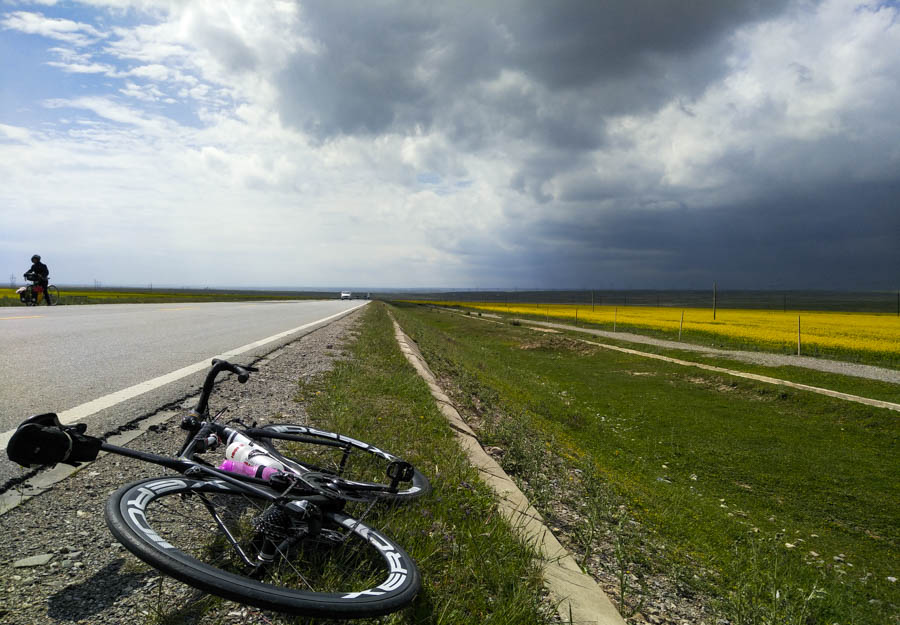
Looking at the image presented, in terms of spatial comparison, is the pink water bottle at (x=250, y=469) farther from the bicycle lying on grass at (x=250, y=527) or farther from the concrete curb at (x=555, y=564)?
the concrete curb at (x=555, y=564)

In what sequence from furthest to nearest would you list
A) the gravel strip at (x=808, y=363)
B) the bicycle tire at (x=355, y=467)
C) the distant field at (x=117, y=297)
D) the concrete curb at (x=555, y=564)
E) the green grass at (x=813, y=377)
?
the distant field at (x=117, y=297), the gravel strip at (x=808, y=363), the green grass at (x=813, y=377), the bicycle tire at (x=355, y=467), the concrete curb at (x=555, y=564)

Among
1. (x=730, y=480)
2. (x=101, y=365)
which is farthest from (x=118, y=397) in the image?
(x=730, y=480)

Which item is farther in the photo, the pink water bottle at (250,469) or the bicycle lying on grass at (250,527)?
the pink water bottle at (250,469)

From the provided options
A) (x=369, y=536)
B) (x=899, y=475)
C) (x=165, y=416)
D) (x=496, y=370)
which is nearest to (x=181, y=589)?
(x=369, y=536)

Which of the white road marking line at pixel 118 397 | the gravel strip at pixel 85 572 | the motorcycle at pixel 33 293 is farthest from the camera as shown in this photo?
the motorcycle at pixel 33 293

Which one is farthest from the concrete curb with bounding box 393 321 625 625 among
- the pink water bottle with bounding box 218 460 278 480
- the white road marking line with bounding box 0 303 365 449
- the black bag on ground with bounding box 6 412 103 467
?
the white road marking line with bounding box 0 303 365 449

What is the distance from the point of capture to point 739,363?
18797 millimetres

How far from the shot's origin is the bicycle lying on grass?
1646 millimetres

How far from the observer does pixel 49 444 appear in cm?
192

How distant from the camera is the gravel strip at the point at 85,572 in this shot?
183cm

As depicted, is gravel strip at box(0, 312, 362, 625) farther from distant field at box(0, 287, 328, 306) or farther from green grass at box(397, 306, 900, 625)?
distant field at box(0, 287, 328, 306)

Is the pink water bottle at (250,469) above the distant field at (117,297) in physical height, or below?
below

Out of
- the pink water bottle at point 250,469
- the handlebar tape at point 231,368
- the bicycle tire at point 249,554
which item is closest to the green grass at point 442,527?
the bicycle tire at point 249,554

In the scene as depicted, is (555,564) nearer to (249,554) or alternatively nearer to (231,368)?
(249,554)
